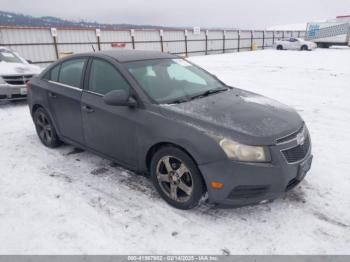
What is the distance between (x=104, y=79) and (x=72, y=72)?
2.64 feet

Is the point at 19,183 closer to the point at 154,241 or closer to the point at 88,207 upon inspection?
the point at 88,207

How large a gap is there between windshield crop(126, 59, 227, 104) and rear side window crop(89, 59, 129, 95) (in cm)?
18

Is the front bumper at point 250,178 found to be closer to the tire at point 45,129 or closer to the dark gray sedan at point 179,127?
the dark gray sedan at point 179,127

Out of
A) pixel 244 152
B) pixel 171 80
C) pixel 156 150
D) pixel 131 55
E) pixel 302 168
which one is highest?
pixel 131 55

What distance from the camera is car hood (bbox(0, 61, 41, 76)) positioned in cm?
759

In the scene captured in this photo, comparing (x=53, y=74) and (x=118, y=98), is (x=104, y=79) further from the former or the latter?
(x=53, y=74)

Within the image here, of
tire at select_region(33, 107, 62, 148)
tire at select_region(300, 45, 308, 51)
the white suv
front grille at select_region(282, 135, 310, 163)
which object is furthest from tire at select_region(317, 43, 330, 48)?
tire at select_region(33, 107, 62, 148)

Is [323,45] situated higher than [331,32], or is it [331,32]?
[331,32]

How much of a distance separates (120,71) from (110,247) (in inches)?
79.0

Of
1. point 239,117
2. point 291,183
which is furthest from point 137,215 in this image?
point 291,183

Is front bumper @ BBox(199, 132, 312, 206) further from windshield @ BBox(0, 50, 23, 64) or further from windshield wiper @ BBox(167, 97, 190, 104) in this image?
windshield @ BBox(0, 50, 23, 64)

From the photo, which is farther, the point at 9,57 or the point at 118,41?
the point at 118,41

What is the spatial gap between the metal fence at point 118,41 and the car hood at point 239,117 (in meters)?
13.7

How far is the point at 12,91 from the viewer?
294 inches
